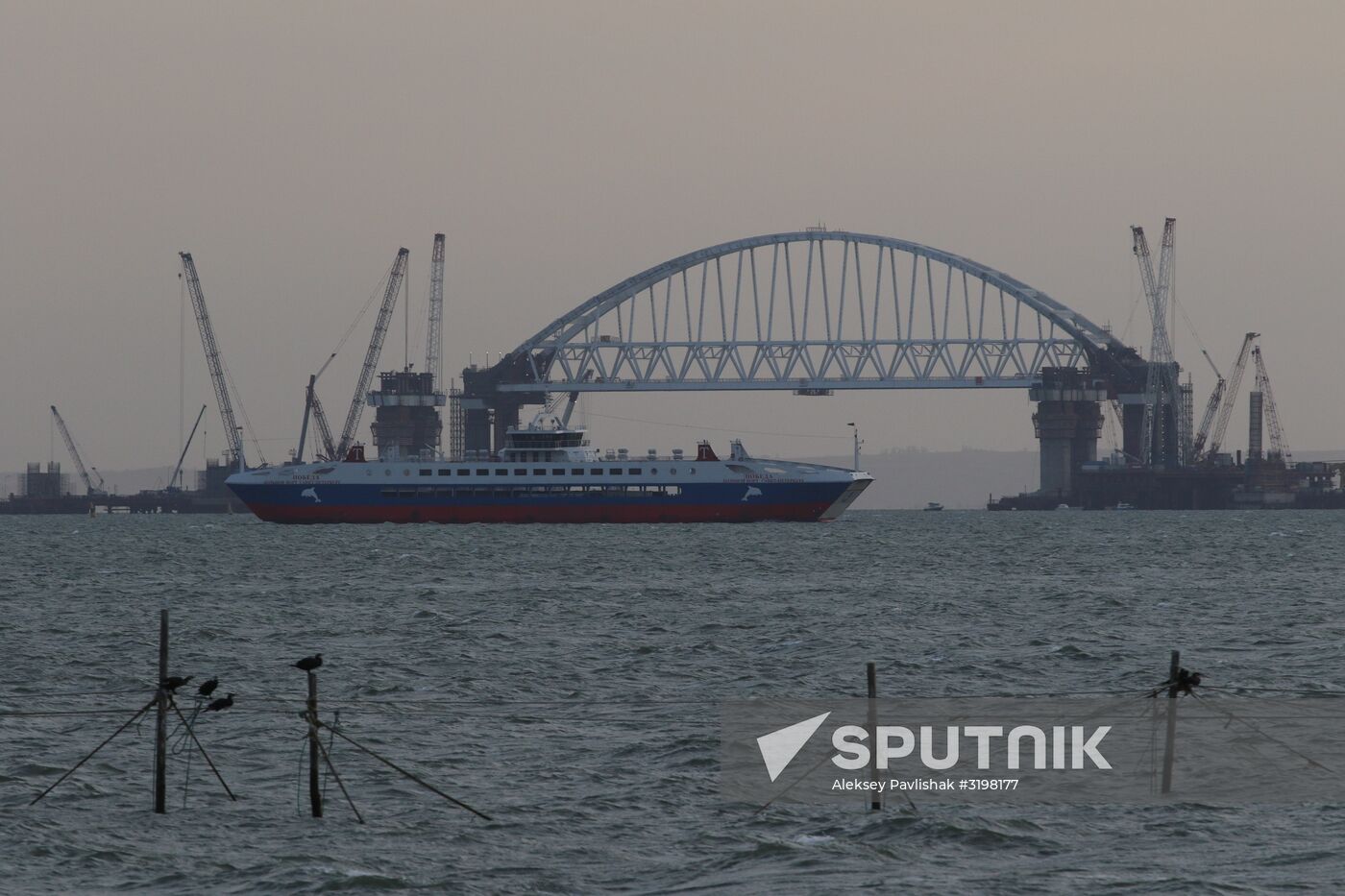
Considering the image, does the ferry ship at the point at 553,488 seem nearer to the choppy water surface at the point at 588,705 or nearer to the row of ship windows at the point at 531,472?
the row of ship windows at the point at 531,472

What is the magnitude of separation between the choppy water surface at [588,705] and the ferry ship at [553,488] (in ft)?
253

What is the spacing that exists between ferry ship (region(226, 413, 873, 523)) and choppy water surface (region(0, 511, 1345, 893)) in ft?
253

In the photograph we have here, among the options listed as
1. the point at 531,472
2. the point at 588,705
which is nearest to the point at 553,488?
the point at 531,472

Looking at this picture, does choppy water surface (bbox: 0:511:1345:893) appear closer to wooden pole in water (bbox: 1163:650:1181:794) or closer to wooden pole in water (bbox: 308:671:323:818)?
wooden pole in water (bbox: 308:671:323:818)

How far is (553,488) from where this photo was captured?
193 m

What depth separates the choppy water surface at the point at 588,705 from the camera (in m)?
25.8

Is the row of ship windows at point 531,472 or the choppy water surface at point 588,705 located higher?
the row of ship windows at point 531,472

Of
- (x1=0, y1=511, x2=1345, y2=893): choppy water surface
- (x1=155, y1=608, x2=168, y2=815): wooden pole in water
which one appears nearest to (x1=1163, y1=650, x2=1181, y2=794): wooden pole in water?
(x1=0, y1=511, x2=1345, y2=893): choppy water surface

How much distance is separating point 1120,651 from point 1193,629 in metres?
10.4

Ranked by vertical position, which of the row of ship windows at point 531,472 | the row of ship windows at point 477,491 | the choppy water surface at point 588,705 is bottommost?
the choppy water surface at point 588,705

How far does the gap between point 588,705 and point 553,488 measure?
152m

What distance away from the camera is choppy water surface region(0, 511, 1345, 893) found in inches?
1016

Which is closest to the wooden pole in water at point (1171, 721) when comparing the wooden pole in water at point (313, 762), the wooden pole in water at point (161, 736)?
the wooden pole in water at point (313, 762)

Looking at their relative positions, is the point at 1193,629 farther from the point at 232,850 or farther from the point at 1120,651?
the point at 232,850
